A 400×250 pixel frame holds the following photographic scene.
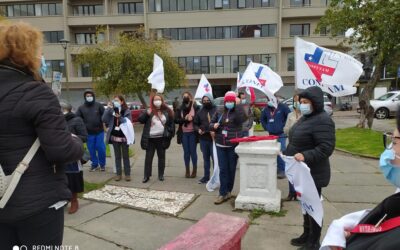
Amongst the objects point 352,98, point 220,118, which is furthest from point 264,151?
point 352,98

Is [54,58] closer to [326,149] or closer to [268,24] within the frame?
[268,24]

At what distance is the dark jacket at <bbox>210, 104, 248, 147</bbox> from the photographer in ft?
19.2

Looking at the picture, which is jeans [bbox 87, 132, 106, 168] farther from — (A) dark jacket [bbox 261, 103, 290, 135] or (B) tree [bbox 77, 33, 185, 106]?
(B) tree [bbox 77, 33, 185, 106]

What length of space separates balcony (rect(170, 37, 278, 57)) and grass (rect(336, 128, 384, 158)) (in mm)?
23837

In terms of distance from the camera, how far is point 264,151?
5.33 m

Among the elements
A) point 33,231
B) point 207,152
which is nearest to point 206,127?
point 207,152

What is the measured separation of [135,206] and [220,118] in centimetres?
210

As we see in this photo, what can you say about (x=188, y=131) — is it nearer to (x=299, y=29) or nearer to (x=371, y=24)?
(x=371, y=24)

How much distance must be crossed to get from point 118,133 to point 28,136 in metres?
5.60

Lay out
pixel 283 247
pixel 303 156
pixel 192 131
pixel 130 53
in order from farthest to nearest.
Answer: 1. pixel 130 53
2. pixel 192 131
3. pixel 283 247
4. pixel 303 156

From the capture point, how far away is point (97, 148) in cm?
843

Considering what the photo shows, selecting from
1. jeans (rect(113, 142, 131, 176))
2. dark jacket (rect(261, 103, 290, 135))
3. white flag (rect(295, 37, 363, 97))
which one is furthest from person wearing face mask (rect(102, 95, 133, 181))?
white flag (rect(295, 37, 363, 97))

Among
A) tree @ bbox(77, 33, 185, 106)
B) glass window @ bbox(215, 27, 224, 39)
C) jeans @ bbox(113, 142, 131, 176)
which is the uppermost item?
glass window @ bbox(215, 27, 224, 39)

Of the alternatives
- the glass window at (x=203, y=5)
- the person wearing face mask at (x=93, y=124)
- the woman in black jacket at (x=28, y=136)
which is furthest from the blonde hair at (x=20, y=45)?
the glass window at (x=203, y=5)
